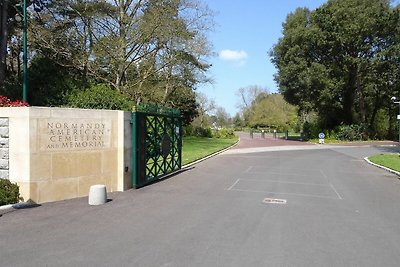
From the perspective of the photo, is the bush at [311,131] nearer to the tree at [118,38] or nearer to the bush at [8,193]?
the tree at [118,38]

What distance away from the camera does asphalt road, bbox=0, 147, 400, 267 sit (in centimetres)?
592

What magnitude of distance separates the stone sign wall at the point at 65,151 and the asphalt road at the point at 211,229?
1.92 ft

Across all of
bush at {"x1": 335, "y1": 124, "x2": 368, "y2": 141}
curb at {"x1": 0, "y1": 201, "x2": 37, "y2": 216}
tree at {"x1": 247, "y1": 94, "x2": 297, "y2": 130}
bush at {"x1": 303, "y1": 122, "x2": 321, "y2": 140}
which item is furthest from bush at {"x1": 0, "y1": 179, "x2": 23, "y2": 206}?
tree at {"x1": 247, "y1": 94, "x2": 297, "y2": 130}

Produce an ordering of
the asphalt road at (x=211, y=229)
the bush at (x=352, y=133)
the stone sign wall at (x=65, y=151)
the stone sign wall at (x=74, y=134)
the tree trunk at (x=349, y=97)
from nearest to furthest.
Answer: the asphalt road at (x=211, y=229) < the stone sign wall at (x=65, y=151) < the stone sign wall at (x=74, y=134) < the tree trunk at (x=349, y=97) < the bush at (x=352, y=133)

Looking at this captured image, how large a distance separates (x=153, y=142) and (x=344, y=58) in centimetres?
3629

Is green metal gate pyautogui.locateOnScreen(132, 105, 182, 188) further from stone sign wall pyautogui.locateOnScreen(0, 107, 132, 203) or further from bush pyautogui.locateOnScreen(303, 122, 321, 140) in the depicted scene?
bush pyautogui.locateOnScreen(303, 122, 321, 140)

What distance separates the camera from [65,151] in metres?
10.6

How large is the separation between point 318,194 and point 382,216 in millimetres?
3058

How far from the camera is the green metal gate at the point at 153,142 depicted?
12.6 m

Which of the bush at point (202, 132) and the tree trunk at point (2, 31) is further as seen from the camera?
the bush at point (202, 132)

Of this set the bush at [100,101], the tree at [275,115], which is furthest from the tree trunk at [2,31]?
the tree at [275,115]

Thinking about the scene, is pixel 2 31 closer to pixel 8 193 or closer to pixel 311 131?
pixel 8 193

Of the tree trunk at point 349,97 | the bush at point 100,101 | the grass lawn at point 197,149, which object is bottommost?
the grass lawn at point 197,149

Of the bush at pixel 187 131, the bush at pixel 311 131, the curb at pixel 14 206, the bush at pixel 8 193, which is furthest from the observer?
the bush at pixel 187 131
